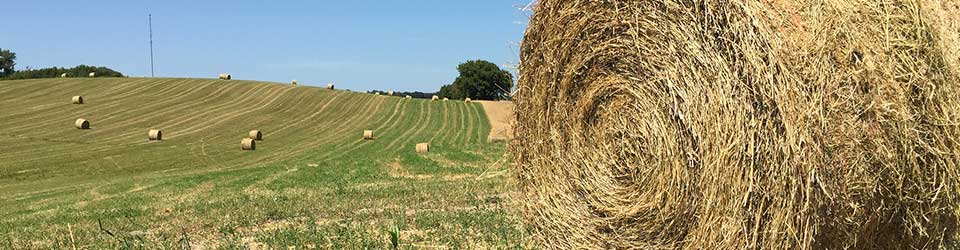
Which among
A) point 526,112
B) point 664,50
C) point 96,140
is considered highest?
point 664,50

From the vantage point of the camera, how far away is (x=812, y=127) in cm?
346

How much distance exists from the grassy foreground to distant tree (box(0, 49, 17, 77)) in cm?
6009

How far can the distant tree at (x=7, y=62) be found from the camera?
101 metres

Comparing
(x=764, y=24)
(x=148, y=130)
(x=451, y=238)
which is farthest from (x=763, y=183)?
(x=148, y=130)

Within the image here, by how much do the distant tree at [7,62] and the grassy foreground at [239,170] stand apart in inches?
2366

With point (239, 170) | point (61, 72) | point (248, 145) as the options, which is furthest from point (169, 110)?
point (61, 72)

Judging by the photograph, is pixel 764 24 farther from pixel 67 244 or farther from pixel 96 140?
pixel 96 140

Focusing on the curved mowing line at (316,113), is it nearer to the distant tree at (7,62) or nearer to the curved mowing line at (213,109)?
the curved mowing line at (213,109)

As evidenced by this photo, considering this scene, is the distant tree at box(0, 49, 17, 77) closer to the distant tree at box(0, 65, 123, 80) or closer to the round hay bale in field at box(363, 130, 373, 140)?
the distant tree at box(0, 65, 123, 80)

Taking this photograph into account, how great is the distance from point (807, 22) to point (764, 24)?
0.19m

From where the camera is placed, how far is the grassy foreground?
7359 mm

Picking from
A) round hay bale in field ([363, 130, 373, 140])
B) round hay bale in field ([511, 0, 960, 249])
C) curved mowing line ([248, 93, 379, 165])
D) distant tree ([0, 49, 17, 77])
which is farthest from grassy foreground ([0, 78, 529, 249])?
distant tree ([0, 49, 17, 77])

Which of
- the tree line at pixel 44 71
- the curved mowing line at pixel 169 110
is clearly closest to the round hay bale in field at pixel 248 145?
the curved mowing line at pixel 169 110

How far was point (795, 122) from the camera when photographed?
3.49m
